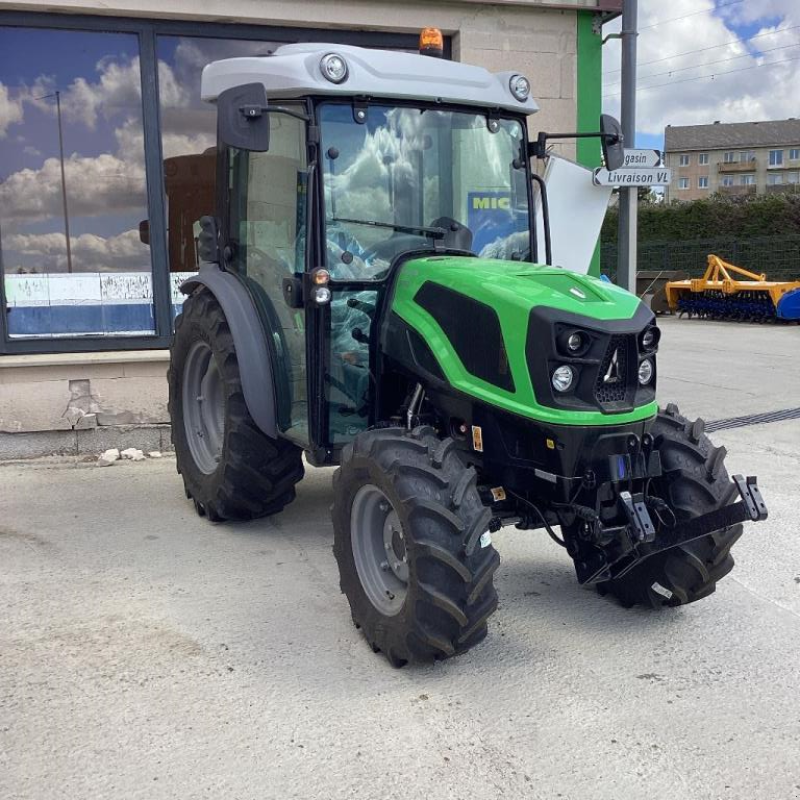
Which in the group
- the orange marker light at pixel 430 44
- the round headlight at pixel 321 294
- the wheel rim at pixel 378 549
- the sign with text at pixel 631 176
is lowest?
the wheel rim at pixel 378 549

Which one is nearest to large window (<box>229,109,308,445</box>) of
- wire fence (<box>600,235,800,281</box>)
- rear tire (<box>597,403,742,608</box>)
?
rear tire (<box>597,403,742,608</box>)

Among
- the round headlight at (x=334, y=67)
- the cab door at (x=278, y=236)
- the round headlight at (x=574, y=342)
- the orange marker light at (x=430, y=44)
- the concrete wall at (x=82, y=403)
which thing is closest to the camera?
the round headlight at (x=574, y=342)

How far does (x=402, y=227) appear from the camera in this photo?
13.8ft

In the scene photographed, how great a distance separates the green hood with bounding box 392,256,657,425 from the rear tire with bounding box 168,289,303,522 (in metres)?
1.23

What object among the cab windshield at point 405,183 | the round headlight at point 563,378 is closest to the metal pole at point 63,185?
the cab windshield at point 405,183

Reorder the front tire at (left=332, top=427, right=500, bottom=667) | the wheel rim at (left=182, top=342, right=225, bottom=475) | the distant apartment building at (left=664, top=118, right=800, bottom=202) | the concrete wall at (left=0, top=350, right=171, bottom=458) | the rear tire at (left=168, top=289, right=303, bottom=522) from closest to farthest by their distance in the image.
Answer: the front tire at (left=332, top=427, right=500, bottom=667) → the rear tire at (left=168, top=289, right=303, bottom=522) → the wheel rim at (left=182, top=342, right=225, bottom=475) → the concrete wall at (left=0, top=350, right=171, bottom=458) → the distant apartment building at (left=664, top=118, right=800, bottom=202)

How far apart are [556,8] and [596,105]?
2.73 ft

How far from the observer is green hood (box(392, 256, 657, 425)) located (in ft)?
11.2

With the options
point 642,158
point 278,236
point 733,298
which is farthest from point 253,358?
point 733,298

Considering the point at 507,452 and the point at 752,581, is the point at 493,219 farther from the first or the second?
the point at 752,581

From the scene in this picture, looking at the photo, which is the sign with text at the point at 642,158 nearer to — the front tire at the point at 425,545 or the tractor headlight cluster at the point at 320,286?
the tractor headlight cluster at the point at 320,286

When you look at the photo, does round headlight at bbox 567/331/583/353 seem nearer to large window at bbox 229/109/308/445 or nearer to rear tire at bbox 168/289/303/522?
large window at bbox 229/109/308/445

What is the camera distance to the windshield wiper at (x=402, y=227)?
414 centimetres

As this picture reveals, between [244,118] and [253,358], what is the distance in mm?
1335
